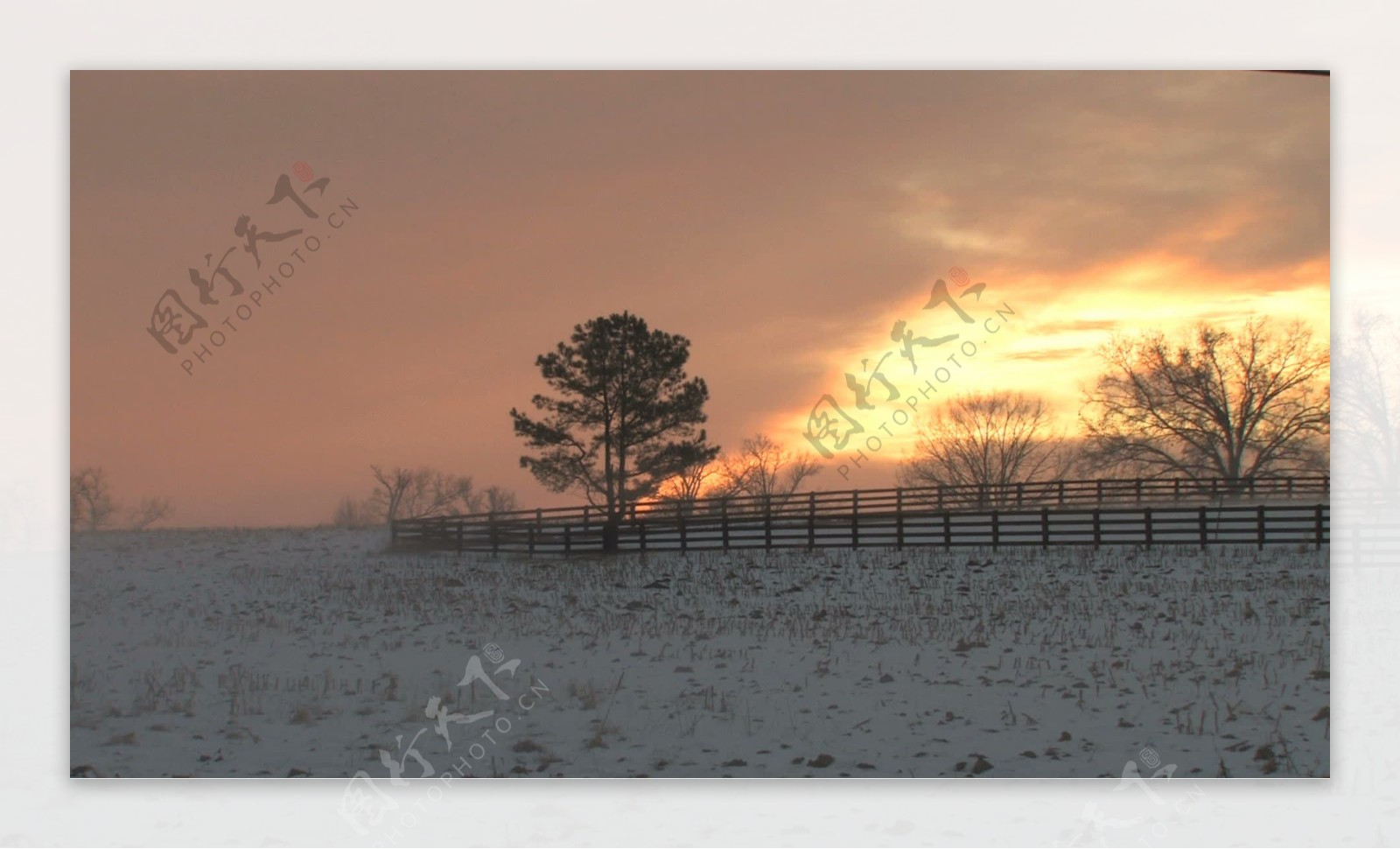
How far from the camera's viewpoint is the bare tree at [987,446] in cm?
3950

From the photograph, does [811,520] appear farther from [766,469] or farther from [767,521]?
[766,469]

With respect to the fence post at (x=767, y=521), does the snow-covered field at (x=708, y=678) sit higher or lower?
lower

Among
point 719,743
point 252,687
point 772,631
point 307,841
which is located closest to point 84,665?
point 252,687

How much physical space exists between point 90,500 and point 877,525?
52.7 ft

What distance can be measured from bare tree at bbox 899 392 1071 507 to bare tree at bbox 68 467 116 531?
28.4 meters

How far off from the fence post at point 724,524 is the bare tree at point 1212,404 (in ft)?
30.5

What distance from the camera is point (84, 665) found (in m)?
12.1

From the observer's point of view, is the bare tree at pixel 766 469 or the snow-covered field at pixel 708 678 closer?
the snow-covered field at pixel 708 678

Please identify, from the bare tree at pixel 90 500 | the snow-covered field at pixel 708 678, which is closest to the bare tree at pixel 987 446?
the snow-covered field at pixel 708 678

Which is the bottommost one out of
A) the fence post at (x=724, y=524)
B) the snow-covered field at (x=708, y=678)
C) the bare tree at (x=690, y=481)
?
the snow-covered field at (x=708, y=678)

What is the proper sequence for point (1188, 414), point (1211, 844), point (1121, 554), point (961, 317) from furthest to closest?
point (1188, 414)
point (1121, 554)
point (961, 317)
point (1211, 844)

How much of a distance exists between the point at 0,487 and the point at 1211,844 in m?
11.7

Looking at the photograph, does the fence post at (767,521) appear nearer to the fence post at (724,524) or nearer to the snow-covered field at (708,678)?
the fence post at (724,524)

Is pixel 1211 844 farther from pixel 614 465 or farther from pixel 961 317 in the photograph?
pixel 614 465
